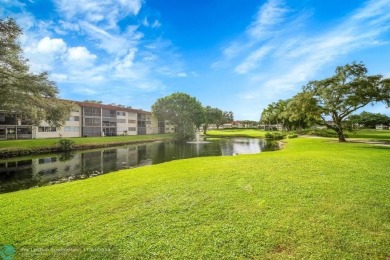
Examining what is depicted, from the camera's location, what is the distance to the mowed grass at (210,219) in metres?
5.53

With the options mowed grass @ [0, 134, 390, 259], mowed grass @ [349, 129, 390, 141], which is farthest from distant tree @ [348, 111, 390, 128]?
mowed grass @ [0, 134, 390, 259]

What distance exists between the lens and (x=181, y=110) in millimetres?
84062

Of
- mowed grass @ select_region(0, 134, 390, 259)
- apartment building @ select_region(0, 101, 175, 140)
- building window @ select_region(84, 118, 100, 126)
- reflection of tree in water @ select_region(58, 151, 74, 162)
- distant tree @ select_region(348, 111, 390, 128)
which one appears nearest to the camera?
mowed grass @ select_region(0, 134, 390, 259)

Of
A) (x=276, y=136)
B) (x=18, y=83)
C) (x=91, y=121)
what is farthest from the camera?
(x=91, y=121)

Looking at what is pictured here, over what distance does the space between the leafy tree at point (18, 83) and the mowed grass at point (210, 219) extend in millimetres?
24680

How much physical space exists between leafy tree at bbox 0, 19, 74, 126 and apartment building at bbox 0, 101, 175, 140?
32.8 ft

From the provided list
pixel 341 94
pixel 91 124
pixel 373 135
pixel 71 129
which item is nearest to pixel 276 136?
pixel 373 135

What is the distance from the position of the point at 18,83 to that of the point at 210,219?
3337 centimetres

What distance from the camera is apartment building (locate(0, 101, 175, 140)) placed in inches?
1992

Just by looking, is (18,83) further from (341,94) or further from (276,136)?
(276,136)

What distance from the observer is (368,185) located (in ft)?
32.3

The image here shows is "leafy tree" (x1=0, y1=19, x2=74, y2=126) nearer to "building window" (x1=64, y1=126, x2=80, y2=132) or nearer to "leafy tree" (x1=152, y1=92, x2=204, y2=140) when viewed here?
"building window" (x1=64, y1=126, x2=80, y2=132)

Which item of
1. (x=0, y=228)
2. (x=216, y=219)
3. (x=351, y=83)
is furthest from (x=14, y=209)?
(x=351, y=83)

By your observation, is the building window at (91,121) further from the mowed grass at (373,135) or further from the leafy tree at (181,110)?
the mowed grass at (373,135)
